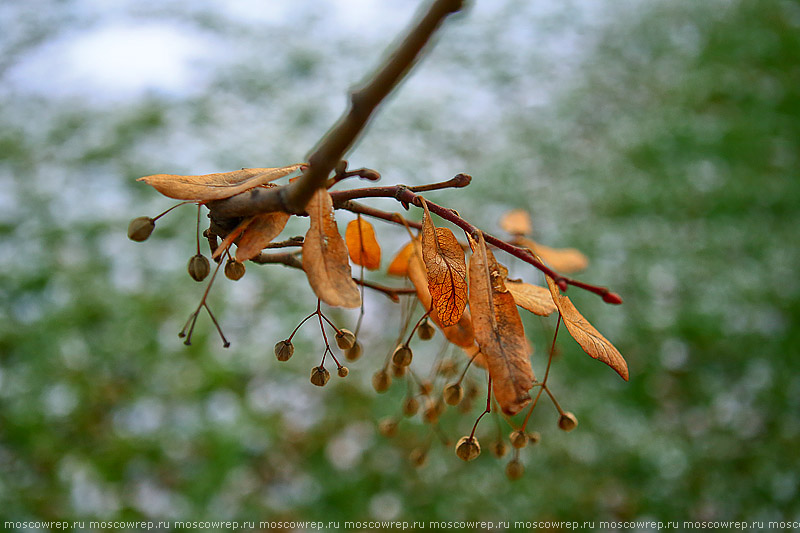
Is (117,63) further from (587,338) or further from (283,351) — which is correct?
(587,338)

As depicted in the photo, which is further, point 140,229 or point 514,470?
point 514,470

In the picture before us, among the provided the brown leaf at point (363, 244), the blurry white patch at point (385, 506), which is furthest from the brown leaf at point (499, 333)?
the blurry white patch at point (385, 506)

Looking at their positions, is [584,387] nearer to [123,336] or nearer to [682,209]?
[682,209]

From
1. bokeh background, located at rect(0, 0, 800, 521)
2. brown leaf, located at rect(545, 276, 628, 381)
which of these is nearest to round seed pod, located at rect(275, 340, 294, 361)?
brown leaf, located at rect(545, 276, 628, 381)

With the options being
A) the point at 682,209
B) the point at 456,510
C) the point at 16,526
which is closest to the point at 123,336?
the point at 16,526

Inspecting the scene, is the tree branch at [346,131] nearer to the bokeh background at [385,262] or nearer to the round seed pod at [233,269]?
the round seed pod at [233,269]

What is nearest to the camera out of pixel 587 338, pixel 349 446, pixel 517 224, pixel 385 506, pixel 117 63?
pixel 587 338

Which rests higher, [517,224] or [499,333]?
[499,333]

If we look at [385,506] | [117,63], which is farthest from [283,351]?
[117,63]
